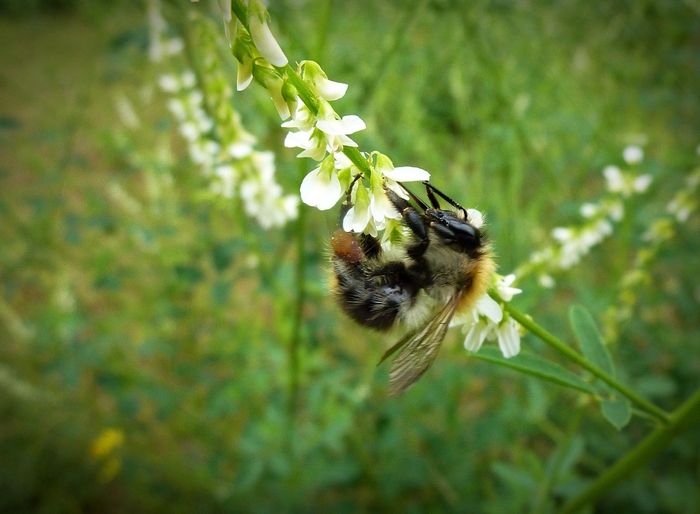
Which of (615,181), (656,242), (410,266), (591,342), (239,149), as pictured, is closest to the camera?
(410,266)

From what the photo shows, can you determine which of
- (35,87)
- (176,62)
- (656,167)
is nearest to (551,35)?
(656,167)

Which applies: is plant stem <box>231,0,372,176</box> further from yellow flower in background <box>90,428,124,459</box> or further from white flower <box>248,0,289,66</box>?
yellow flower in background <box>90,428,124,459</box>

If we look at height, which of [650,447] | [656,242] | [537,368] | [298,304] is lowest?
[650,447]

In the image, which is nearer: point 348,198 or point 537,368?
A: point 348,198

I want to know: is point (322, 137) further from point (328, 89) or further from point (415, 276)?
point (415, 276)

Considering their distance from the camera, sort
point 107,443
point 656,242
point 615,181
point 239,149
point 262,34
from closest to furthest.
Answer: point 262,34, point 239,149, point 656,242, point 615,181, point 107,443

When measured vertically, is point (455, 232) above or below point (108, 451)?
below

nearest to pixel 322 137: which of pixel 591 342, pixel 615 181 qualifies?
pixel 591 342

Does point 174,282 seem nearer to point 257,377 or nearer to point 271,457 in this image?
point 257,377
